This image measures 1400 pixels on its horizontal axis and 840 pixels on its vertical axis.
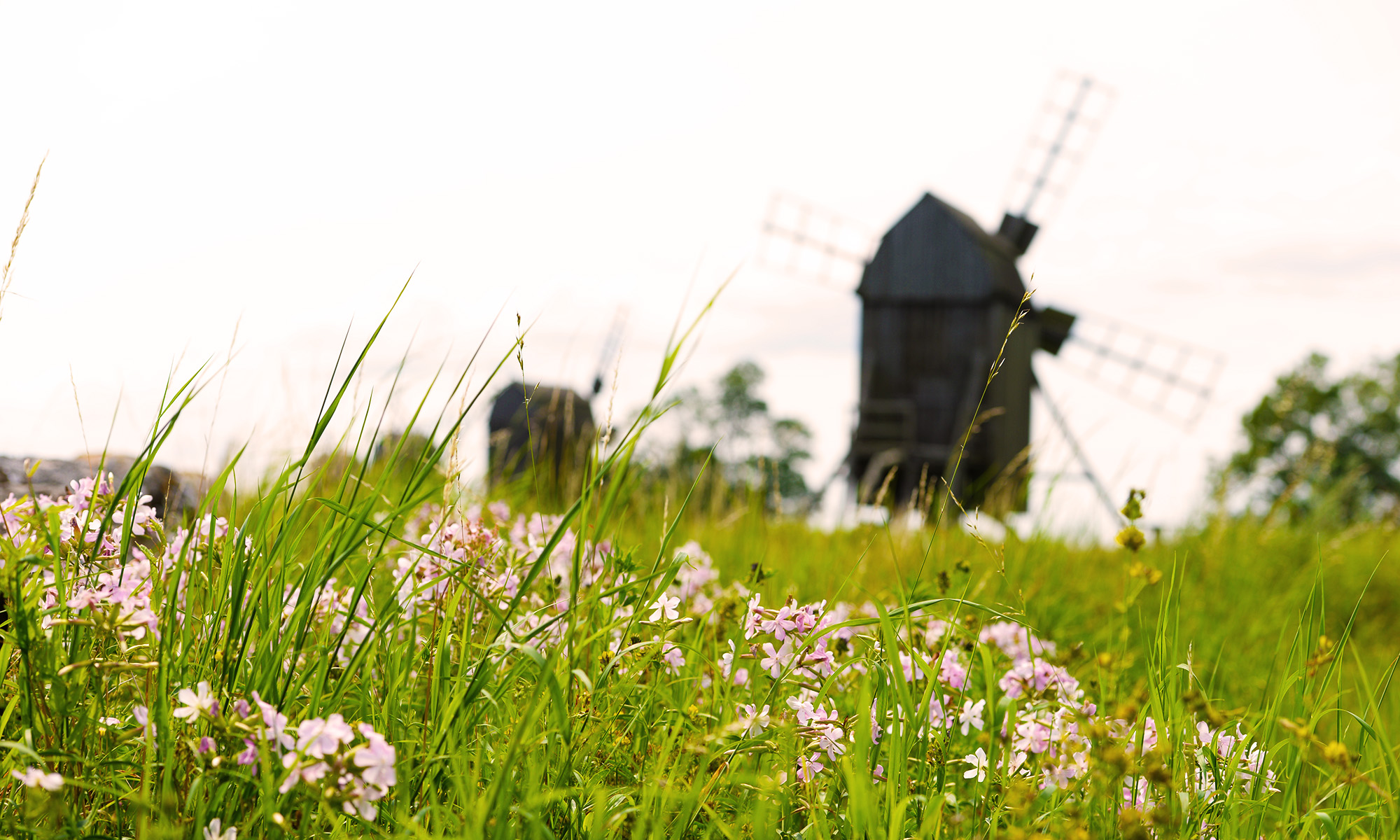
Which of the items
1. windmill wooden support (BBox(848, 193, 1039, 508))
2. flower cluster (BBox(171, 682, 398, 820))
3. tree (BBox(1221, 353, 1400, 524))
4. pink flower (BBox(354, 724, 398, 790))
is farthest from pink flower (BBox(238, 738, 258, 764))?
tree (BBox(1221, 353, 1400, 524))

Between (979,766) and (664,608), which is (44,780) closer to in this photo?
(664,608)

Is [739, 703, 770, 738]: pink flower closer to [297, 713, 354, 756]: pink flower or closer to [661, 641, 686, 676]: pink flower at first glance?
[661, 641, 686, 676]: pink flower

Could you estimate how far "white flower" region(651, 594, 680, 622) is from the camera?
2.09 meters

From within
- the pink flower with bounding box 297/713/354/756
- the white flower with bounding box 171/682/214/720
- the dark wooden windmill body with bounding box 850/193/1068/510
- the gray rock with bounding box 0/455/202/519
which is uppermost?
the dark wooden windmill body with bounding box 850/193/1068/510

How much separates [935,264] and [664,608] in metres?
13.0

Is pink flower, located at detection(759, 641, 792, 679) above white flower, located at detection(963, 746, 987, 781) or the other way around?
above

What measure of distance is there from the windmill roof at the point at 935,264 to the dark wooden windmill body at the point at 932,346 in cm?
1

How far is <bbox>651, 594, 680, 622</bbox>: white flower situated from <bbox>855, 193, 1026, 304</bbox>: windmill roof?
1275cm

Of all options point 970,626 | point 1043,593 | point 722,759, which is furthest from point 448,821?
point 1043,593

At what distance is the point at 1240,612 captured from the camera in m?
5.62

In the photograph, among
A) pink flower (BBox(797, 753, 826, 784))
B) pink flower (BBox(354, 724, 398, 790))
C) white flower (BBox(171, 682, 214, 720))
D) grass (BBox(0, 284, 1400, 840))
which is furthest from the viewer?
pink flower (BBox(797, 753, 826, 784))

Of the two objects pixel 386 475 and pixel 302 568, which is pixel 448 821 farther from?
pixel 302 568

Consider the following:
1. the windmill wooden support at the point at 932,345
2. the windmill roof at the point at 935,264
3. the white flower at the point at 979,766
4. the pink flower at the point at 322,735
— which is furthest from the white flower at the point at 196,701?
the windmill roof at the point at 935,264

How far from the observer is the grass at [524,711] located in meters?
1.59
